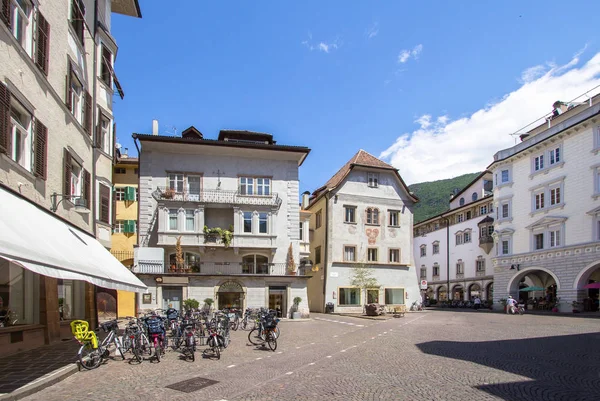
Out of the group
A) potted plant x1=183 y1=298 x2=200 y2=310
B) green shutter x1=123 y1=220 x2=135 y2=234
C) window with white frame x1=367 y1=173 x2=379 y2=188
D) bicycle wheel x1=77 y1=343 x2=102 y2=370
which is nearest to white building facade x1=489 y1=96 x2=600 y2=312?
window with white frame x1=367 y1=173 x2=379 y2=188

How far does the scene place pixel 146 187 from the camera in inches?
1340

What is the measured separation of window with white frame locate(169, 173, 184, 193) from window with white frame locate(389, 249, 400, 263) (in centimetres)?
1974

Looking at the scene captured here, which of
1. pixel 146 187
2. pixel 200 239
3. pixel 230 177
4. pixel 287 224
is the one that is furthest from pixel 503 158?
pixel 146 187

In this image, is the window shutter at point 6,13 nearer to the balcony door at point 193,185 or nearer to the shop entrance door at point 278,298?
the balcony door at point 193,185

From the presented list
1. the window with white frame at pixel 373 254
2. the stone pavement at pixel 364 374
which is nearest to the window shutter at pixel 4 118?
the stone pavement at pixel 364 374

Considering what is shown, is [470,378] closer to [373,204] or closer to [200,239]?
[200,239]

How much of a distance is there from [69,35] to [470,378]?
16.7 metres

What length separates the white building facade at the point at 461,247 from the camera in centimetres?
5425

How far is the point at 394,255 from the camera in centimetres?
4303

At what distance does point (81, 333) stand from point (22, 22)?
8.52m

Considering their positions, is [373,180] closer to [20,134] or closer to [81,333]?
[20,134]

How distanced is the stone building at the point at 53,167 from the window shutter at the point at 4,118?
2cm

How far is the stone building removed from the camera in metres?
10.9

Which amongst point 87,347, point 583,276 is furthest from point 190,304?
point 583,276
